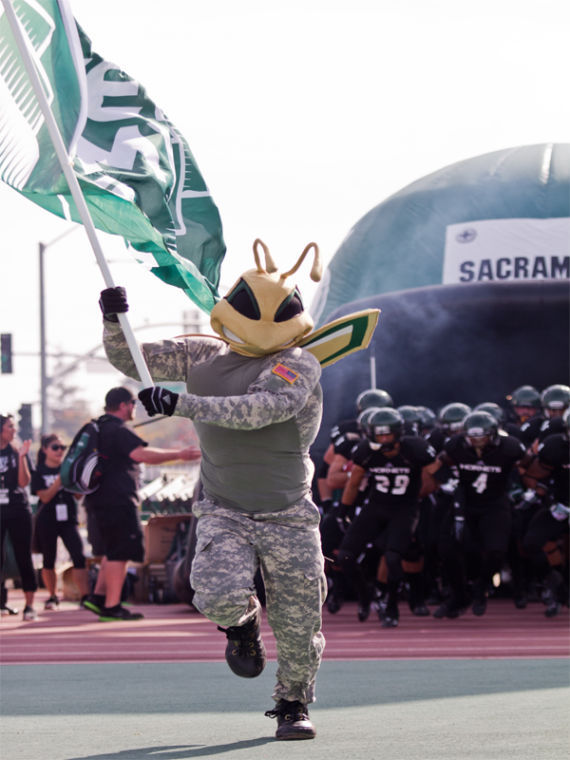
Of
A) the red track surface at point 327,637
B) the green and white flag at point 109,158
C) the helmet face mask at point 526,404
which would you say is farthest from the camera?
the helmet face mask at point 526,404

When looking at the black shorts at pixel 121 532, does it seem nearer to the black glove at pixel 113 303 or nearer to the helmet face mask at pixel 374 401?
the helmet face mask at pixel 374 401

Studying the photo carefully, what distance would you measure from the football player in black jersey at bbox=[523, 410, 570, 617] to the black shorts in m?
3.06

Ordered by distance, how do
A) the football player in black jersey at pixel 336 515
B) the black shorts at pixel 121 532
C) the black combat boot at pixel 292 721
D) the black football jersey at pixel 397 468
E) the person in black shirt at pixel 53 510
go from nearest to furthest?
the black combat boot at pixel 292 721 < the black shorts at pixel 121 532 < the black football jersey at pixel 397 468 < the football player in black jersey at pixel 336 515 < the person in black shirt at pixel 53 510

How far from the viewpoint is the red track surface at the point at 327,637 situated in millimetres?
8617

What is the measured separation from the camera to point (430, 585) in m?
12.4

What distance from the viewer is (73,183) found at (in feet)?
17.4

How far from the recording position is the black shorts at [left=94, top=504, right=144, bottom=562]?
33.2 ft

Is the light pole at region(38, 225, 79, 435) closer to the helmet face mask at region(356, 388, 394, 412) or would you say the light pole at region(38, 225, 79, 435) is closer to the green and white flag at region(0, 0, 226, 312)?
the helmet face mask at region(356, 388, 394, 412)

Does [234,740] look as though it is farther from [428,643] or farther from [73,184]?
[428,643]

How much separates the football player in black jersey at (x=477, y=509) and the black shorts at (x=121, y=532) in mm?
2476

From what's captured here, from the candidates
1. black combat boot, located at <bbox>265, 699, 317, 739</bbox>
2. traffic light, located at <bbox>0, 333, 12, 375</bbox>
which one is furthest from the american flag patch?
traffic light, located at <bbox>0, 333, 12, 375</bbox>

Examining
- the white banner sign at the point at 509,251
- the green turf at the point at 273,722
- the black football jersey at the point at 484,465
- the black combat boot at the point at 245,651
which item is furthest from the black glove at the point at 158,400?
the white banner sign at the point at 509,251

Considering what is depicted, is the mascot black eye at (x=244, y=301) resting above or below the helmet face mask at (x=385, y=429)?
above

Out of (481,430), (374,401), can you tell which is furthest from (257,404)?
(374,401)
